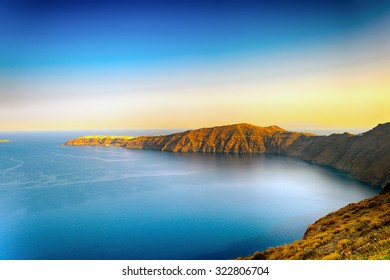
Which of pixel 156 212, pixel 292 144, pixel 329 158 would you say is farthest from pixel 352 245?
pixel 292 144

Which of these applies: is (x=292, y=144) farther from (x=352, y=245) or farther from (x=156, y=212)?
(x=352, y=245)

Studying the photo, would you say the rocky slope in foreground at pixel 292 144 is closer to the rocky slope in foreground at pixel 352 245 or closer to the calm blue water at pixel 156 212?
the calm blue water at pixel 156 212

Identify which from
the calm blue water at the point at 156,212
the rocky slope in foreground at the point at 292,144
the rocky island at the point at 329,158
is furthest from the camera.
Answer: the rocky slope in foreground at the point at 292,144

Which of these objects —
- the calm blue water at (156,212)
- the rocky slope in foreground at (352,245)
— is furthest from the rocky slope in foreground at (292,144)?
the rocky slope in foreground at (352,245)

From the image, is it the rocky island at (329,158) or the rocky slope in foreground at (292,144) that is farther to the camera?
the rocky slope in foreground at (292,144)

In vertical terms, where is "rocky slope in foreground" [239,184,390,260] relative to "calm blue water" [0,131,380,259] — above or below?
above

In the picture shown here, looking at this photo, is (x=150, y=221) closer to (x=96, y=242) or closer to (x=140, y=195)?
(x=96, y=242)

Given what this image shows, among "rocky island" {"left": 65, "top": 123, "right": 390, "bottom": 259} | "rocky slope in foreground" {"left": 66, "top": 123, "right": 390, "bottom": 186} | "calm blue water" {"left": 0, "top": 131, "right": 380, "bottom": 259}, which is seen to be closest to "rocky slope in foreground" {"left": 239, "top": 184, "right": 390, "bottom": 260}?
"rocky island" {"left": 65, "top": 123, "right": 390, "bottom": 259}

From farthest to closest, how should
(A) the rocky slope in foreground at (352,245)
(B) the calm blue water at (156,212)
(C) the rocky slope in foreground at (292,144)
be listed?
(C) the rocky slope in foreground at (292,144) → (B) the calm blue water at (156,212) → (A) the rocky slope in foreground at (352,245)

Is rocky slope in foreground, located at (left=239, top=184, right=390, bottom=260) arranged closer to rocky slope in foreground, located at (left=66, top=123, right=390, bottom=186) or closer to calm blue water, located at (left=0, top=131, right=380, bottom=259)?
calm blue water, located at (left=0, top=131, right=380, bottom=259)
